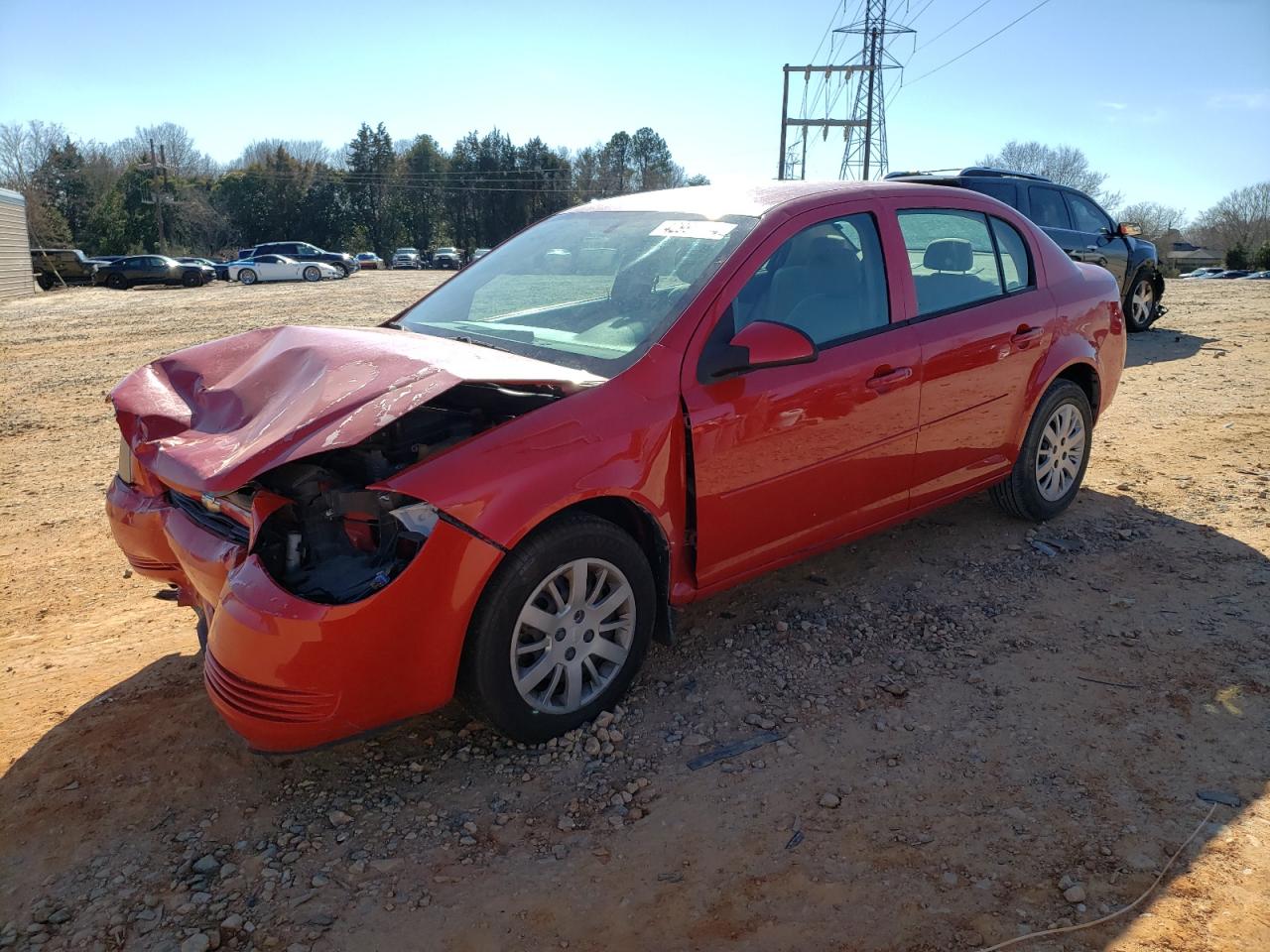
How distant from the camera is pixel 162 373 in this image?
12.1 feet

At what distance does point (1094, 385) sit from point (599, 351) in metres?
3.24

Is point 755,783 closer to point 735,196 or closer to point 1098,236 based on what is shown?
point 735,196

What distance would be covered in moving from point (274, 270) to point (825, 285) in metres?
39.6

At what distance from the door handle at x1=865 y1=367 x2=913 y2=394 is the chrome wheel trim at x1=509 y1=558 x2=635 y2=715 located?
142 cm

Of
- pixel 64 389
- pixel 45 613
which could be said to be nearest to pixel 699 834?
pixel 45 613

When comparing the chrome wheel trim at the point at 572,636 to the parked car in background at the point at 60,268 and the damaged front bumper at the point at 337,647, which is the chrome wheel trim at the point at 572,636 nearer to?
the damaged front bumper at the point at 337,647

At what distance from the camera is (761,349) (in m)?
3.27

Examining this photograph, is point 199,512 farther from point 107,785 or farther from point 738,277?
point 738,277

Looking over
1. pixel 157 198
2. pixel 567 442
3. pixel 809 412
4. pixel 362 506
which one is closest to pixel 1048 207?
pixel 809 412

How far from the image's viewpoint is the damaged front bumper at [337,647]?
8.70 feet

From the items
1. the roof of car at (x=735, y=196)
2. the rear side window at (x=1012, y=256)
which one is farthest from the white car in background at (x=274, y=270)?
the rear side window at (x=1012, y=256)

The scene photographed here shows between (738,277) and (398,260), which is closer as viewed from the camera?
(738,277)

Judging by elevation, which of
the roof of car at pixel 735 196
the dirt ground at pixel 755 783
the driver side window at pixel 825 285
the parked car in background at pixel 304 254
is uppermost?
the parked car in background at pixel 304 254

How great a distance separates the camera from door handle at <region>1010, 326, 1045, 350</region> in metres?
4.53
